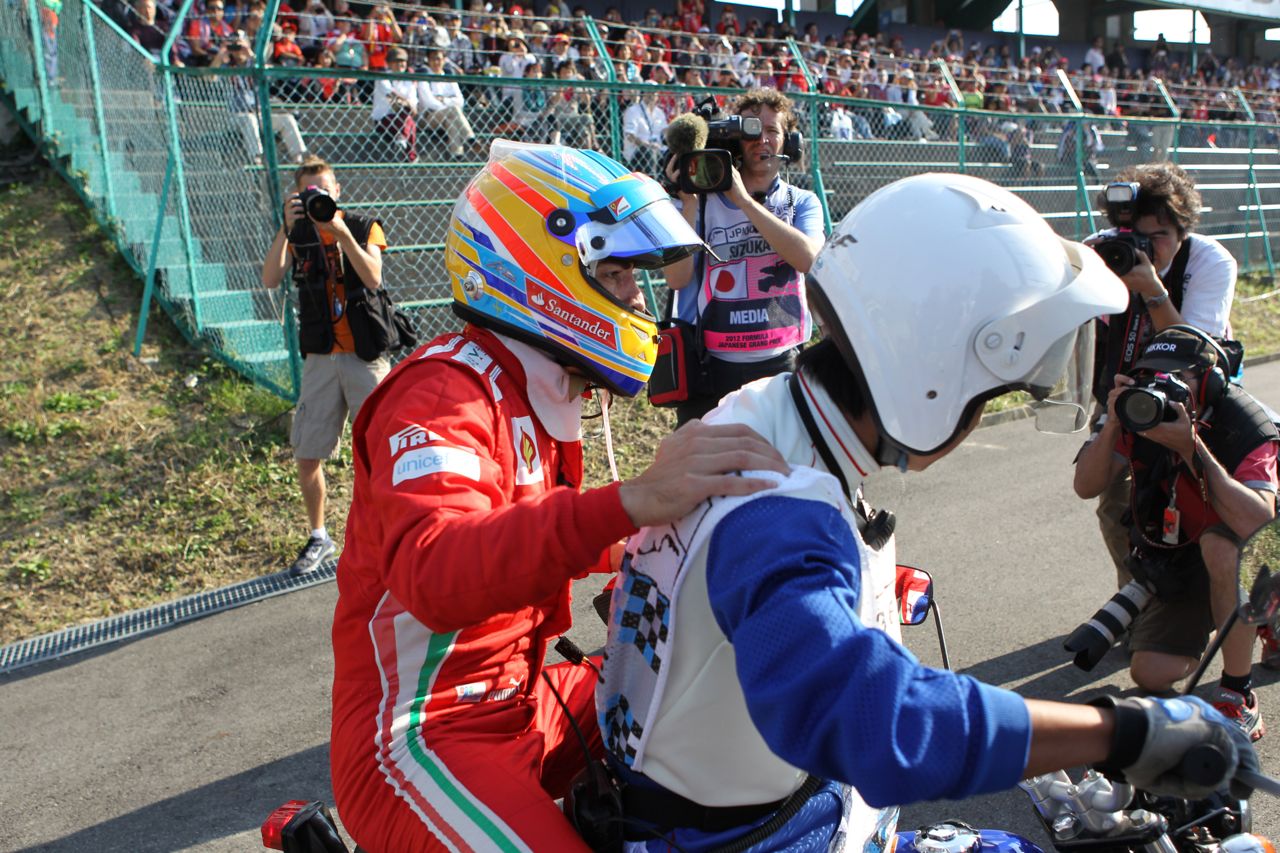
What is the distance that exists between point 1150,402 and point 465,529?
235cm

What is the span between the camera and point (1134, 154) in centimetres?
1474

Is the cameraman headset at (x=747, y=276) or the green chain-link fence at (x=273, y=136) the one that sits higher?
the green chain-link fence at (x=273, y=136)

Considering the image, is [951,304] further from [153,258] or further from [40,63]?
[40,63]

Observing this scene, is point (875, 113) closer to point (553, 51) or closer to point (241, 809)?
point (553, 51)

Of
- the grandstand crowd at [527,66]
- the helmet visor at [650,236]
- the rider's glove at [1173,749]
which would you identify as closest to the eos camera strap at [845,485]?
the rider's glove at [1173,749]

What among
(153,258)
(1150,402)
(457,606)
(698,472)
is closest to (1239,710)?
(1150,402)

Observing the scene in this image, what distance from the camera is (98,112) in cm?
912

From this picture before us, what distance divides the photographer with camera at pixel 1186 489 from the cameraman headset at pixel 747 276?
1489mm

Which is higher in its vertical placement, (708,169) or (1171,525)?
(708,169)

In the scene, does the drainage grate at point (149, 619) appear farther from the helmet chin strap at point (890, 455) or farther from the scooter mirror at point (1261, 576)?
the scooter mirror at point (1261, 576)

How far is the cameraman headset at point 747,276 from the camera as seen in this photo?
4824 mm

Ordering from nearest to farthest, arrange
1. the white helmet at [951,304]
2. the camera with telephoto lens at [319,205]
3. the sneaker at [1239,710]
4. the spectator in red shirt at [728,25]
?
the white helmet at [951,304] < the sneaker at [1239,710] < the camera with telephoto lens at [319,205] < the spectator in red shirt at [728,25]

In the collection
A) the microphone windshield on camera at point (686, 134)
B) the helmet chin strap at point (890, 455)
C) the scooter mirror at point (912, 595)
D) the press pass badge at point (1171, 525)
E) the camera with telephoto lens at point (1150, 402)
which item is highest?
the microphone windshield on camera at point (686, 134)

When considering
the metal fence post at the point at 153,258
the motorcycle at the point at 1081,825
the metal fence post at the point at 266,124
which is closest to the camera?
the motorcycle at the point at 1081,825
